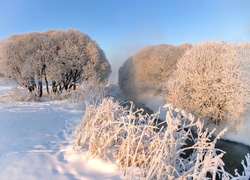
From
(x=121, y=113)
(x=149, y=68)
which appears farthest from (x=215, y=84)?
(x=149, y=68)

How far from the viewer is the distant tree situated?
14.6 metres

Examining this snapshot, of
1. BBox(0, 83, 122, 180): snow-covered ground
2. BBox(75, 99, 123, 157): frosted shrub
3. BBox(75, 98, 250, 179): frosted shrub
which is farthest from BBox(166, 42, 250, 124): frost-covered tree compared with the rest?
BBox(0, 83, 122, 180): snow-covered ground

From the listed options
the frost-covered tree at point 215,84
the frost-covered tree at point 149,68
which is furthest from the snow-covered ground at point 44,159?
the frost-covered tree at point 149,68

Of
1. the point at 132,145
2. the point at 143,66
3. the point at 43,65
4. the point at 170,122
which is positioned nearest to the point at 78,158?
the point at 132,145

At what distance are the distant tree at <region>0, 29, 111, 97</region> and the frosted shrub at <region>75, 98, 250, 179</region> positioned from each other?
10.7 meters

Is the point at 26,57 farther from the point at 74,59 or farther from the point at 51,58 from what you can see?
the point at 74,59

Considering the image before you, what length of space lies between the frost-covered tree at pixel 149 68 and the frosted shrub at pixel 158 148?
57.3ft

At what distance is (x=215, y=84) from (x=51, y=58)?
40.0 ft

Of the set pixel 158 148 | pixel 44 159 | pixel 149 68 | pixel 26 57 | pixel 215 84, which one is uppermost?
pixel 26 57

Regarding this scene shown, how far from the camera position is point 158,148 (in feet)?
8.23

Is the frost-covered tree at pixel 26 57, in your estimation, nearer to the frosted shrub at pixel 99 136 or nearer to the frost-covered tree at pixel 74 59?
the frost-covered tree at pixel 74 59

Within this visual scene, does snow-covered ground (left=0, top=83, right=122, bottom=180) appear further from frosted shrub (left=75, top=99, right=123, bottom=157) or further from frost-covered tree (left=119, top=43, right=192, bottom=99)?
frost-covered tree (left=119, top=43, right=192, bottom=99)

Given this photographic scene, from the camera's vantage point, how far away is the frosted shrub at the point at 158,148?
7.29ft

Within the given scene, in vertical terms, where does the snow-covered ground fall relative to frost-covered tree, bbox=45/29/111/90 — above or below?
below
